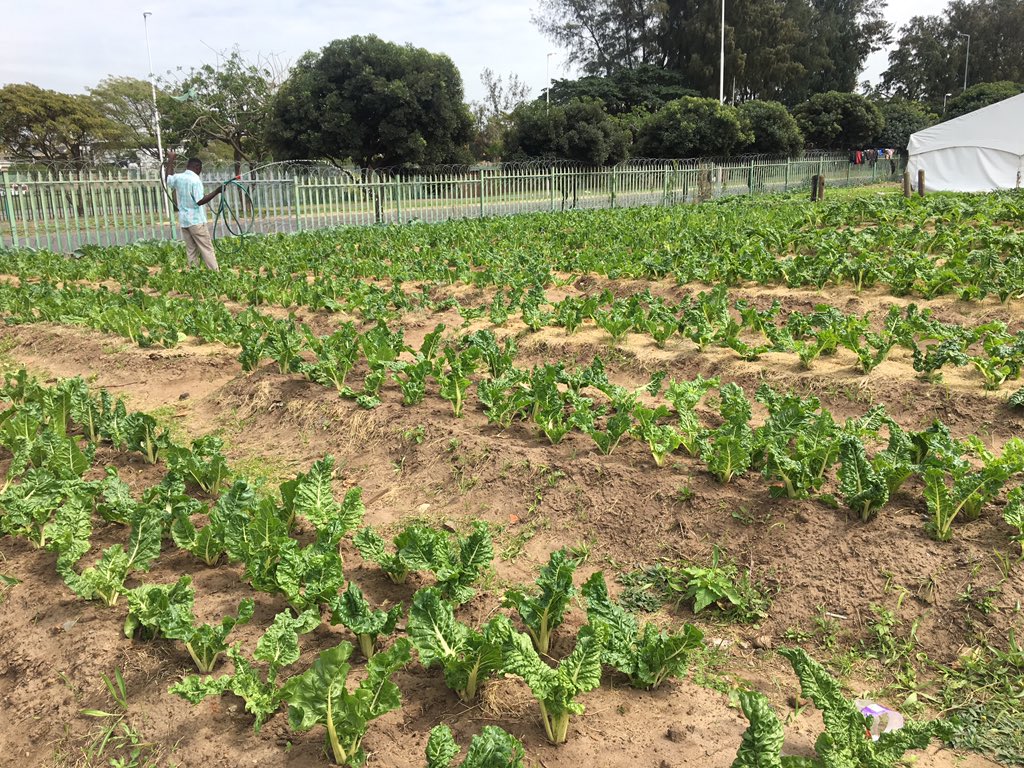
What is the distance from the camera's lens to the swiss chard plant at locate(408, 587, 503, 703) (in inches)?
109

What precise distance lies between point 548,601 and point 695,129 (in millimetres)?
34443

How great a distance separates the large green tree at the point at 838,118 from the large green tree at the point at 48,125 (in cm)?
3881

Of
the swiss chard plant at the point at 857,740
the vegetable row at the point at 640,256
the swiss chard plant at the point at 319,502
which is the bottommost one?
the swiss chard plant at the point at 857,740

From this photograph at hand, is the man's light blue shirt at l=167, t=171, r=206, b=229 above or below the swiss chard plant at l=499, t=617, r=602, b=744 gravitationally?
above

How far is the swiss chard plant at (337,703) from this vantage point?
2.50m

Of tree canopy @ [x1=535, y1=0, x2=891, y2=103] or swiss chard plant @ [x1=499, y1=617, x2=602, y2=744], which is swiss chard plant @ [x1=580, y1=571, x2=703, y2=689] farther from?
tree canopy @ [x1=535, y1=0, x2=891, y2=103]

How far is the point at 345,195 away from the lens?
20.0 metres

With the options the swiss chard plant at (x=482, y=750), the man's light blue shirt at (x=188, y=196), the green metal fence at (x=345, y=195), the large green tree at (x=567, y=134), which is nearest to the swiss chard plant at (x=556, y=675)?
the swiss chard plant at (x=482, y=750)

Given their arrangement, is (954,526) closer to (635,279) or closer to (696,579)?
(696,579)

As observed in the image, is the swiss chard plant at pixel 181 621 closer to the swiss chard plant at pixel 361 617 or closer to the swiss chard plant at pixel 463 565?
the swiss chard plant at pixel 361 617

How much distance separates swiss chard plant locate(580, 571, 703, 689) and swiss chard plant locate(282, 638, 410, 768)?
863 mm

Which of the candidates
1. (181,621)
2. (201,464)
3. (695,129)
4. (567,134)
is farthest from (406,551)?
(695,129)

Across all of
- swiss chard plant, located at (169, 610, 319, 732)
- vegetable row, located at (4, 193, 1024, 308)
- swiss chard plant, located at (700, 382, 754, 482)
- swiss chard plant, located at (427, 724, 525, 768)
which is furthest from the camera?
vegetable row, located at (4, 193, 1024, 308)

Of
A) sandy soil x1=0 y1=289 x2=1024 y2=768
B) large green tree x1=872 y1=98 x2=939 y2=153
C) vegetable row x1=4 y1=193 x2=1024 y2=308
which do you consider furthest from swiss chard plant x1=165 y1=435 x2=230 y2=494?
large green tree x1=872 y1=98 x2=939 y2=153
